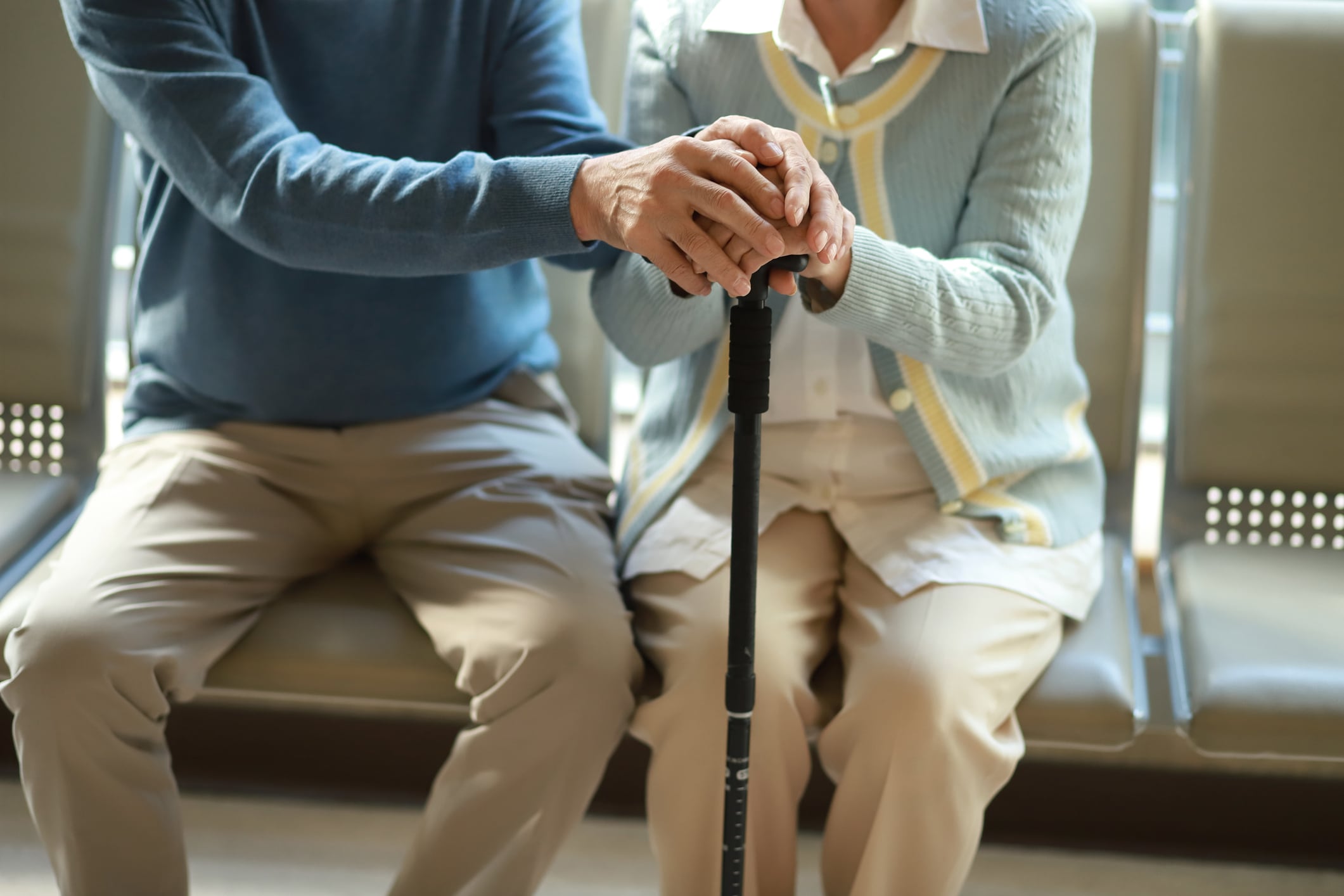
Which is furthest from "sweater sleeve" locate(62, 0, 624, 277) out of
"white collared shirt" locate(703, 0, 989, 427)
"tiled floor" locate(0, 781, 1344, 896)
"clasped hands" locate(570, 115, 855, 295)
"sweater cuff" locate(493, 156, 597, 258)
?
"tiled floor" locate(0, 781, 1344, 896)

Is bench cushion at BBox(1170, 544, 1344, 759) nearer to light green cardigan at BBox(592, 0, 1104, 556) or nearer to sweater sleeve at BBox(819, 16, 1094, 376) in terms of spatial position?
light green cardigan at BBox(592, 0, 1104, 556)

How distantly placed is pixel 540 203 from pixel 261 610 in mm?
569

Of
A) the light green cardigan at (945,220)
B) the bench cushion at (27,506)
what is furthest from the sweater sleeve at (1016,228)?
the bench cushion at (27,506)

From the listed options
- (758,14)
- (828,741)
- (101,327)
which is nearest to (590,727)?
(828,741)

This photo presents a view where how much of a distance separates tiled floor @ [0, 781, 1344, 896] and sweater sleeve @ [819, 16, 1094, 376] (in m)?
0.78

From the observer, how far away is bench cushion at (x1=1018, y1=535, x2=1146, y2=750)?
1.49 m

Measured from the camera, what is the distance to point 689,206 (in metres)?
1.30

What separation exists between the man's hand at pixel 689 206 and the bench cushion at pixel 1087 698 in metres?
0.58

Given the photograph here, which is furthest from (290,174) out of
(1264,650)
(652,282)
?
(1264,650)

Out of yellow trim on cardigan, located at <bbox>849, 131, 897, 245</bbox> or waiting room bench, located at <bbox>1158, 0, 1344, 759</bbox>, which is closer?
yellow trim on cardigan, located at <bbox>849, 131, 897, 245</bbox>

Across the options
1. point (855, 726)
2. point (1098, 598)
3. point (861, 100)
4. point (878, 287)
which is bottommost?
point (855, 726)

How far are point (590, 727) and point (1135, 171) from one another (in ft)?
3.53

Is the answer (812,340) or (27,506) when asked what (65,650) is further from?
(812,340)

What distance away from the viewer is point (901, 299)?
1.44 metres
